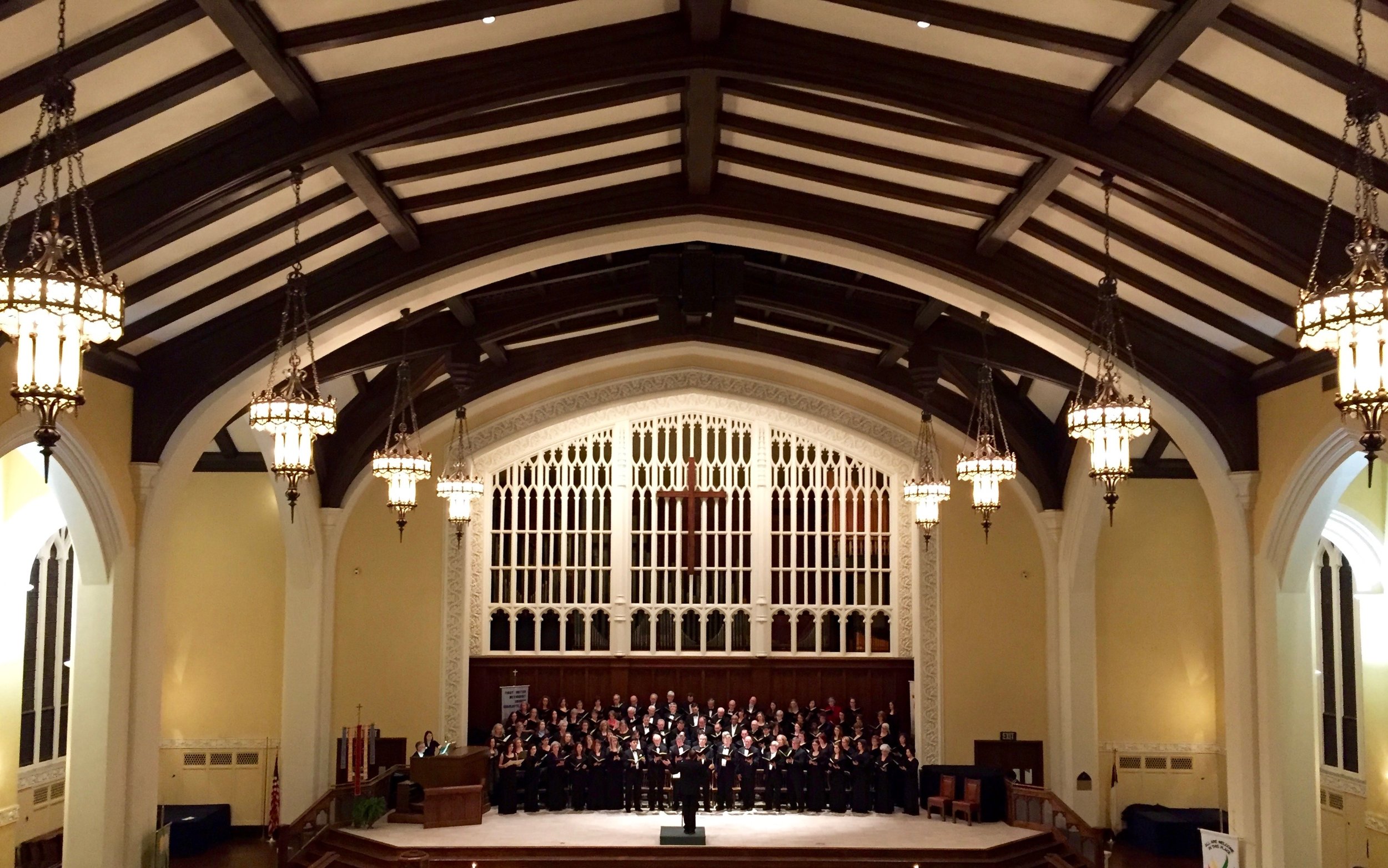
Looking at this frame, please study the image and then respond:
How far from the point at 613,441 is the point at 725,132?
818 cm

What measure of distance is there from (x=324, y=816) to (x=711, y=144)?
9470mm

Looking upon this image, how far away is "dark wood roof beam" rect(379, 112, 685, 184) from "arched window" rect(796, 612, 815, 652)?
9.60 metres

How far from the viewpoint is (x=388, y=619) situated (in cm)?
1648

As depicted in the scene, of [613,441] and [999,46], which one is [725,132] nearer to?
[999,46]

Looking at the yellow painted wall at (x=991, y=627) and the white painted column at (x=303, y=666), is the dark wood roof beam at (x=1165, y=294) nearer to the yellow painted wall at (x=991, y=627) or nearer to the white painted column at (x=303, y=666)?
the yellow painted wall at (x=991, y=627)

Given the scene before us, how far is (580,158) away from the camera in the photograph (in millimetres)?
9328

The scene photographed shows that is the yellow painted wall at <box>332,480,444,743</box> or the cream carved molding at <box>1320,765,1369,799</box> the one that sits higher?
the yellow painted wall at <box>332,480,444,743</box>

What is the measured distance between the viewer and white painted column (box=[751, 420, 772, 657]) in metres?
16.9

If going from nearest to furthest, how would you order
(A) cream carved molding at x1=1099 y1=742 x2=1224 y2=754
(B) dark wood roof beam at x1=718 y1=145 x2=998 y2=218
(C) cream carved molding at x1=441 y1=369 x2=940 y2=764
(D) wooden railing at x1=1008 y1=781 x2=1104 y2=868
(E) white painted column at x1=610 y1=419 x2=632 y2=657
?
(B) dark wood roof beam at x1=718 y1=145 x2=998 y2=218
(D) wooden railing at x1=1008 y1=781 x2=1104 y2=868
(A) cream carved molding at x1=1099 y1=742 x2=1224 y2=754
(C) cream carved molding at x1=441 y1=369 x2=940 y2=764
(E) white painted column at x1=610 y1=419 x2=632 y2=657

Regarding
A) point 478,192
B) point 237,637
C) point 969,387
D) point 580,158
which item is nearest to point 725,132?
point 580,158

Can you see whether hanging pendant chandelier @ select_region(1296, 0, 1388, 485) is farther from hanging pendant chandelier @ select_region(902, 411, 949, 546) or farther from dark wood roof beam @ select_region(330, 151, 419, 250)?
hanging pendant chandelier @ select_region(902, 411, 949, 546)

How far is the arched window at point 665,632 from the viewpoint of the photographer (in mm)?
17000

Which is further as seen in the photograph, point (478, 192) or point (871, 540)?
point (871, 540)

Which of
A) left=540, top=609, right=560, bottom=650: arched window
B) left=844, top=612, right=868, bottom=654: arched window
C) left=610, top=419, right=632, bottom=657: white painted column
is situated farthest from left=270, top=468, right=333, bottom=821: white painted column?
left=844, top=612, right=868, bottom=654: arched window
